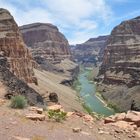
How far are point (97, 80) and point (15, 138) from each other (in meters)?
152

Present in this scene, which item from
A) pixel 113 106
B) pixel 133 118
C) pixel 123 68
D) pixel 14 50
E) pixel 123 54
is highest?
pixel 123 54

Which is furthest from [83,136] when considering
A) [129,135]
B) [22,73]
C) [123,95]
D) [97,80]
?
[97,80]

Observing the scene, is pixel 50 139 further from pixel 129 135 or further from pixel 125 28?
pixel 125 28

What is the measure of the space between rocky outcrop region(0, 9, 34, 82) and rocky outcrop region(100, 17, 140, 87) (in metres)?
52.6

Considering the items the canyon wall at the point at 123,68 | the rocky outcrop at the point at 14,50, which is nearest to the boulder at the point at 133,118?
the canyon wall at the point at 123,68

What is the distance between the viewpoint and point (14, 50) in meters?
80.2

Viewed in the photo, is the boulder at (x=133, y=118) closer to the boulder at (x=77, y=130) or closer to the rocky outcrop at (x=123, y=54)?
the boulder at (x=77, y=130)

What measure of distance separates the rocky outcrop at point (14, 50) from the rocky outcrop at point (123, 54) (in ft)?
173

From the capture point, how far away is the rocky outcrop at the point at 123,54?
449 ft

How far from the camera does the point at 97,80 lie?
167 meters

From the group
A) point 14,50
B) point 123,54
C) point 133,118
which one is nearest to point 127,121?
point 133,118

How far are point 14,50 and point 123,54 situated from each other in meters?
99.7

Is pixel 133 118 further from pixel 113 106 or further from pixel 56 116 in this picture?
pixel 113 106

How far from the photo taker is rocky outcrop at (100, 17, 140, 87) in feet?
449
